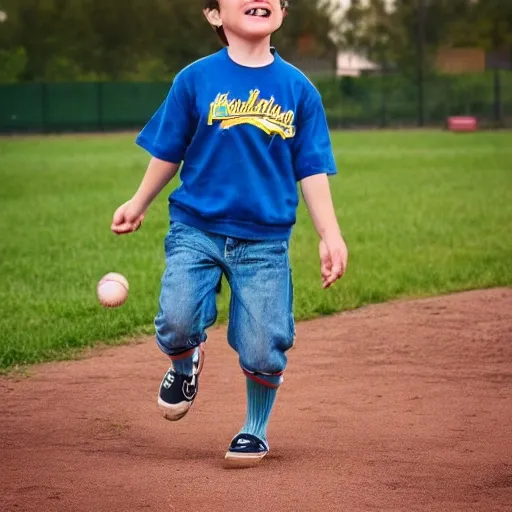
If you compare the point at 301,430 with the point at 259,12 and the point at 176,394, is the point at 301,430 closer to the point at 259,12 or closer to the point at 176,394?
the point at 176,394

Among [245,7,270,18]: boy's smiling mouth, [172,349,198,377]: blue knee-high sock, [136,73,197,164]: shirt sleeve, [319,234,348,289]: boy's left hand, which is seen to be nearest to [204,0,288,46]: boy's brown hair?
[245,7,270,18]: boy's smiling mouth

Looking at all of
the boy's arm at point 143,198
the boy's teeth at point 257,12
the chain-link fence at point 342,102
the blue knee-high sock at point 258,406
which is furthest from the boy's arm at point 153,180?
the chain-link fence at point 342,102

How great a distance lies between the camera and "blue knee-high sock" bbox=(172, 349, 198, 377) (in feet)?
15.2

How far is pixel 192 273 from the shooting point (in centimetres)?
436

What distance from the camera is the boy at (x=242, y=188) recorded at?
14.1 ft

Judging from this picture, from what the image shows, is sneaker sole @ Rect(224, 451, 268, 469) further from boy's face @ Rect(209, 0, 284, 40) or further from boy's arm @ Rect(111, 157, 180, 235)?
boy's face @ Rect(209, 0, 284, 40)

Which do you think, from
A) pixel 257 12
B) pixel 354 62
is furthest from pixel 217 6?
pixel 354 62

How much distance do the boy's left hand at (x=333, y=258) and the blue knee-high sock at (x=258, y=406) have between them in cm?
52

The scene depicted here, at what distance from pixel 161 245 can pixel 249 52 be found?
7617mm

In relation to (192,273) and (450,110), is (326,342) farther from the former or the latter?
(450,110)

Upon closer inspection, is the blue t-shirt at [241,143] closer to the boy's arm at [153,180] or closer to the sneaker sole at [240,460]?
the boy's arm at [153,180]

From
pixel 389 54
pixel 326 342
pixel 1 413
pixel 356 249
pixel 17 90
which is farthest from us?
pixel 389 54

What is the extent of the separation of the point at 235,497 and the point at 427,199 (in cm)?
1288

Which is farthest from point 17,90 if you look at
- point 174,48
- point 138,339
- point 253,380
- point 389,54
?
point 253,380
